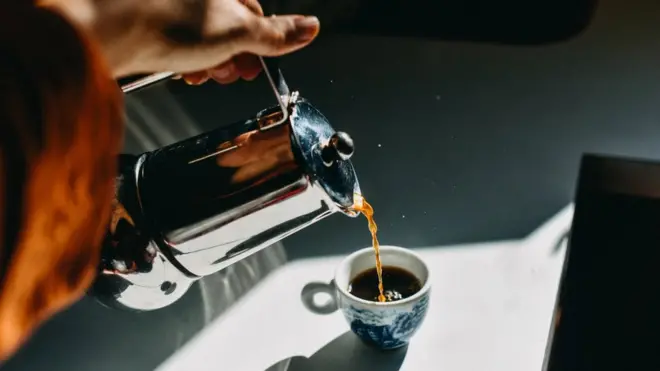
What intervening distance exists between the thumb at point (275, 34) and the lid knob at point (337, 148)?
0.08 meters

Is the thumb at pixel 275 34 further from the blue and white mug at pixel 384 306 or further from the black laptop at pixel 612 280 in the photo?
the black laptop at pixel 612 280

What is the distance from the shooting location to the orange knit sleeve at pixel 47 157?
309 mm

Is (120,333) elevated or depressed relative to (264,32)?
depressed

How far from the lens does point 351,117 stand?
3.48 feet

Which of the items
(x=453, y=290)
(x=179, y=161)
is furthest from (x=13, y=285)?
(x=453, y=290)

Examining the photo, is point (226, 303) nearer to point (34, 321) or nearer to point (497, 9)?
point (34, 321)

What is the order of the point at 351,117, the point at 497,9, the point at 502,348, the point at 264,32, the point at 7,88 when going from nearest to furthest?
the point at 7,88
the point at 264,32
the point at 502,348
the point at 351,117
the point at 497,9

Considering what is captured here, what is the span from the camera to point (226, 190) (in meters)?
0.56

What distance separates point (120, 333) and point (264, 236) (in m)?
0.26

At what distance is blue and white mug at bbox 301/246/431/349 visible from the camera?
0.68m

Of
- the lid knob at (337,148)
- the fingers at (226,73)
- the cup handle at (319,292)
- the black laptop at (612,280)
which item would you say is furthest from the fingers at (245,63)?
the black laptop at (612,280)

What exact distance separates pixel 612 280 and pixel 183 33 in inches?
18.2

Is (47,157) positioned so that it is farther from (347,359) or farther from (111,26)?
(347,359)

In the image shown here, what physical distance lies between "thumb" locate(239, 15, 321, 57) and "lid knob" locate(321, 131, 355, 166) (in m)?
0.08
